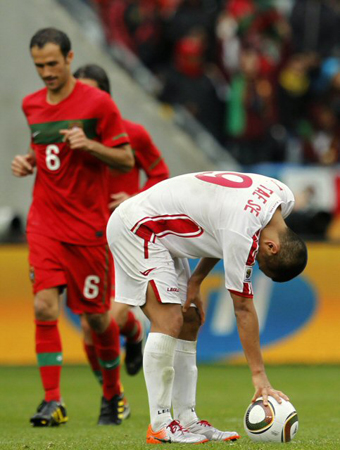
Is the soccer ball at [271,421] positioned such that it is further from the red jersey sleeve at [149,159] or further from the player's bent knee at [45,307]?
the red jersey sleeve at [149,159]

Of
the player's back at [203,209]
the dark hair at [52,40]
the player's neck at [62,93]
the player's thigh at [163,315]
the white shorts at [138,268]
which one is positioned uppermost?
the dark hair at [52,40]

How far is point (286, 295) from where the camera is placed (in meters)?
11.9

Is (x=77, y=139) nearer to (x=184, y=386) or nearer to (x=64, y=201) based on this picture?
(x=64, y=201)

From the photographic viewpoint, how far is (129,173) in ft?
28.2

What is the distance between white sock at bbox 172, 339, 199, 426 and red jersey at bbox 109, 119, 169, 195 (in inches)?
92.4

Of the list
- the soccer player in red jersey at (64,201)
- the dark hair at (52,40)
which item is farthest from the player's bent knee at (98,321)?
the dark hair at (52,40)

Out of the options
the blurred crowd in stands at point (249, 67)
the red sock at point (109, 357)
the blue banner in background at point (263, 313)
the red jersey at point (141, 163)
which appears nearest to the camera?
the red sock at point (109, 357)

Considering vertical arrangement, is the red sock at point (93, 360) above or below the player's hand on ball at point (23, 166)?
below

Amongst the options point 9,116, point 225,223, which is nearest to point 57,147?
point 225,223

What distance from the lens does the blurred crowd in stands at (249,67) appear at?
15.0 metres

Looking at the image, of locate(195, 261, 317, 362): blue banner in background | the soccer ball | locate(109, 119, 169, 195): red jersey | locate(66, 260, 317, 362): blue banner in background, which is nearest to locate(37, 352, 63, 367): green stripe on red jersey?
locate(109, 119, 169, 195): red jersey

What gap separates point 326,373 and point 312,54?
245 inches

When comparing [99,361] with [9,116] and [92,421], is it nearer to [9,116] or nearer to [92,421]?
[92,421]

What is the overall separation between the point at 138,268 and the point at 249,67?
9.13 metres
